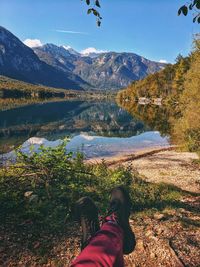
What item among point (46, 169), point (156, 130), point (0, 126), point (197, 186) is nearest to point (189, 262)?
point (46, 169)

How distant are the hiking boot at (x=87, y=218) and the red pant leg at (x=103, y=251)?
2.43ft

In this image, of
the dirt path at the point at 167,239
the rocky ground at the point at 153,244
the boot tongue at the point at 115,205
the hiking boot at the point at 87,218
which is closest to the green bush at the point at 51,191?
the rocky ground at the point at 153,244

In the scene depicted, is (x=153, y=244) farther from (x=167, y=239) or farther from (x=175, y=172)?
(x=175, y=172)

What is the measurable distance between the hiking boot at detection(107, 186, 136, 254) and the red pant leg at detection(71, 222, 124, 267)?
873 millimetres

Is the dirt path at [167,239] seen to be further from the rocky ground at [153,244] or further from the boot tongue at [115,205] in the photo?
the boot tongue at [115,205]

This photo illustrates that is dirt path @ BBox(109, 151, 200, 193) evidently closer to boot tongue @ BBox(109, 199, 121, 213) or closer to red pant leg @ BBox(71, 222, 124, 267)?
boot tongue @ BBox(109, 199, 121, 213)

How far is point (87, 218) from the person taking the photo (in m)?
7.46

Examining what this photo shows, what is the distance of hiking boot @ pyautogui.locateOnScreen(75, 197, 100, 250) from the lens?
23.8ft

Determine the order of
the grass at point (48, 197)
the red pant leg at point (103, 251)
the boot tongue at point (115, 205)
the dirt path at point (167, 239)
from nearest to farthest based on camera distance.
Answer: the red pant leg at point (103, 251) < the dirt path at point (167, 239) < the boot tongue at point (115, 205) < the grass at point (48, 197)

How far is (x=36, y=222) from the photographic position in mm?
9336

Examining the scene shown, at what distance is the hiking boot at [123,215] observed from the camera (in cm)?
753

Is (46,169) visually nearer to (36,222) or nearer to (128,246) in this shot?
(36,222)

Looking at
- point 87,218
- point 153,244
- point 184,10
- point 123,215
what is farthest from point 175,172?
point 184,10

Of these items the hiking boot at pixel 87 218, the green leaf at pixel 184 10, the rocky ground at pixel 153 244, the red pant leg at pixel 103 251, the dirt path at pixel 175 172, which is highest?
the green leaf at pixel 184 10
